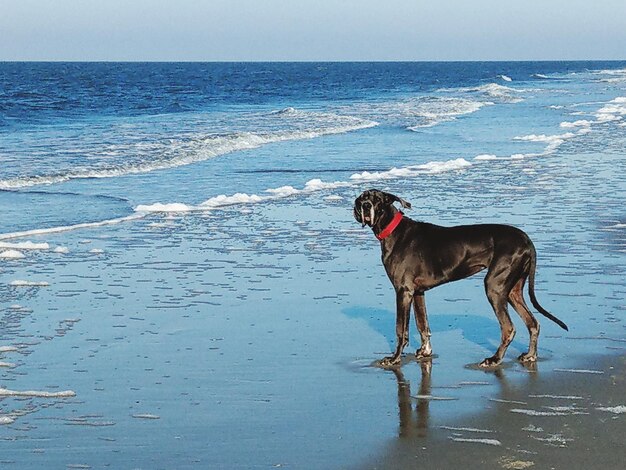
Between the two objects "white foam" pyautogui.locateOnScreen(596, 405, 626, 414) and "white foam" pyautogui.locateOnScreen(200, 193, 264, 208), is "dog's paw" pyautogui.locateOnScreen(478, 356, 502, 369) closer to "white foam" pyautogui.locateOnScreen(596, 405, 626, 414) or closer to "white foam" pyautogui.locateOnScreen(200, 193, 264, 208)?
"white foam" pyautogui.locateOnScreen(596, 405, 626, 414)

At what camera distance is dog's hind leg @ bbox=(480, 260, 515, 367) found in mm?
6828

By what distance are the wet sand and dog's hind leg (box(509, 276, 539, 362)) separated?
187 mm

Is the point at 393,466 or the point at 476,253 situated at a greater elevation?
the point at 476,253

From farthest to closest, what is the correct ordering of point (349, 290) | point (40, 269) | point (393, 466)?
point (40, 269) < point (349, 290) < point (393, 466)

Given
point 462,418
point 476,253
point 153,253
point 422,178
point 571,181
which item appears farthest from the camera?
point 422,178

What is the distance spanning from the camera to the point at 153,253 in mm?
10805

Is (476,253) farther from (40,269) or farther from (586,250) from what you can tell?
(40,269)

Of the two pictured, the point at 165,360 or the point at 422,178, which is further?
the point at 422,178

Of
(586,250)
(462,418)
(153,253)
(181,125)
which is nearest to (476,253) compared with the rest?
(462,418)

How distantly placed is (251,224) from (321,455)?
760cm

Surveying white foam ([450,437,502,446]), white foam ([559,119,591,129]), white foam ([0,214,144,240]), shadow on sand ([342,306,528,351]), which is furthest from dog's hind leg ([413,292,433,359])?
white foam ([559,119,591,129])

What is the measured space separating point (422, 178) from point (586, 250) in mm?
7354

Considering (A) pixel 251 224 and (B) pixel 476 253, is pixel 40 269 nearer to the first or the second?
(A) pixel 251 224

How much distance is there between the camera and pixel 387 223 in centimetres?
707
